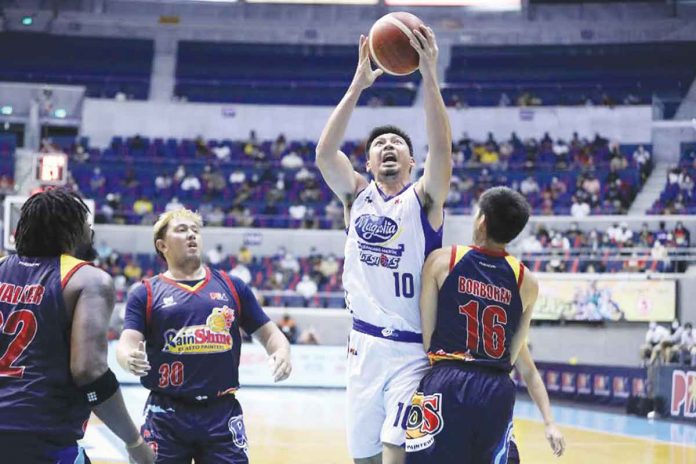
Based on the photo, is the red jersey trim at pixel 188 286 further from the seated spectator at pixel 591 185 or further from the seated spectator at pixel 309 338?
the seated spectator at pixel 591 185

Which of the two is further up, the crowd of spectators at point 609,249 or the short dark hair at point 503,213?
the crowd of spectators at point 609,249

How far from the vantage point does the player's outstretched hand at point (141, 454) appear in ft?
13.3

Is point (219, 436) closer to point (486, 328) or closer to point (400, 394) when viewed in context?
point (400, 394)

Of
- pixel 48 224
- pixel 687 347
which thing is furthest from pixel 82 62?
pixel 48 224

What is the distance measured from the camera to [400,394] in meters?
5.13

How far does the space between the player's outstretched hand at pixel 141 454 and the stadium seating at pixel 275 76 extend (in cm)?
2978

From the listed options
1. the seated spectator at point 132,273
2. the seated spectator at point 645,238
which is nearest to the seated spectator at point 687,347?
the seated spectator at point 645,238

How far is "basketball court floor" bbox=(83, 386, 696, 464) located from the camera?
11.5 m

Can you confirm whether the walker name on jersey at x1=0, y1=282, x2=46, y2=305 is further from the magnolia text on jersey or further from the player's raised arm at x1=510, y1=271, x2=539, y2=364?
the player's raised arm at x1=510, y1=271, x2=539, y2=364

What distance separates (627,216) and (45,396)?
23438 millimetres

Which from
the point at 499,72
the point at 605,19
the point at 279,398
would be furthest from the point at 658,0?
the point at 279,398

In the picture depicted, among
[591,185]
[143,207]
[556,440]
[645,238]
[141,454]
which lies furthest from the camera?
[143,207]

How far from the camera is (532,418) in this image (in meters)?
17.2

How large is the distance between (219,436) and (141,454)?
110 centimetres
